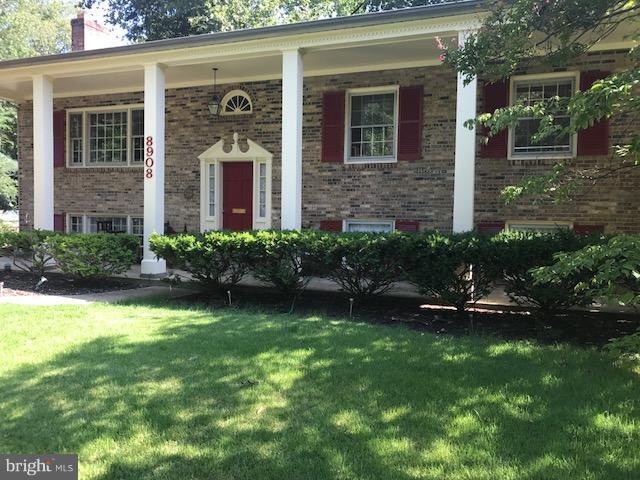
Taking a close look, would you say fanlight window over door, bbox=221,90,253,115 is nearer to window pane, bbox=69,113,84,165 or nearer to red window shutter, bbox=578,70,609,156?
window pane, bbox=69,113,84,165

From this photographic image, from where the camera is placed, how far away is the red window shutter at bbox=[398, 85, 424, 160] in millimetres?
10375

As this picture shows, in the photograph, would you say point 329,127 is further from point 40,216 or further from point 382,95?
point 40,216

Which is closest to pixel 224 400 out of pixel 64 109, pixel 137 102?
pixel 137 102

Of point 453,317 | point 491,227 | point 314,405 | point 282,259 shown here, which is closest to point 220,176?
point 282,259

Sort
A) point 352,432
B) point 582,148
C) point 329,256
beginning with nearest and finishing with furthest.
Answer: point 352,432
point 329,256
point 582,148

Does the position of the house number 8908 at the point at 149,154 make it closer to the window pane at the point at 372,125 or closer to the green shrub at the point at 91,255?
the green shrub at the point at 91,255

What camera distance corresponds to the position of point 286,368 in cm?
479

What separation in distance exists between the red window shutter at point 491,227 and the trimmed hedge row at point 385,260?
2844 millimetres

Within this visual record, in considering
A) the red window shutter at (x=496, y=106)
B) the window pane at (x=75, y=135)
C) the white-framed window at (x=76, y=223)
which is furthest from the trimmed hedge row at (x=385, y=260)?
the window pane at (x=75, y=135)

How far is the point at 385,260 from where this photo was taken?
7195mm

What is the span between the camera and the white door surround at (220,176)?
11672 mm

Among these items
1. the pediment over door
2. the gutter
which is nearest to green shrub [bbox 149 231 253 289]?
the gutter

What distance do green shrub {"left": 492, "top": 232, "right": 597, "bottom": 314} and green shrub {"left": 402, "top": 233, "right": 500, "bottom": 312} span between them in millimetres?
172

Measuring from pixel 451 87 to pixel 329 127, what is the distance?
246cm
